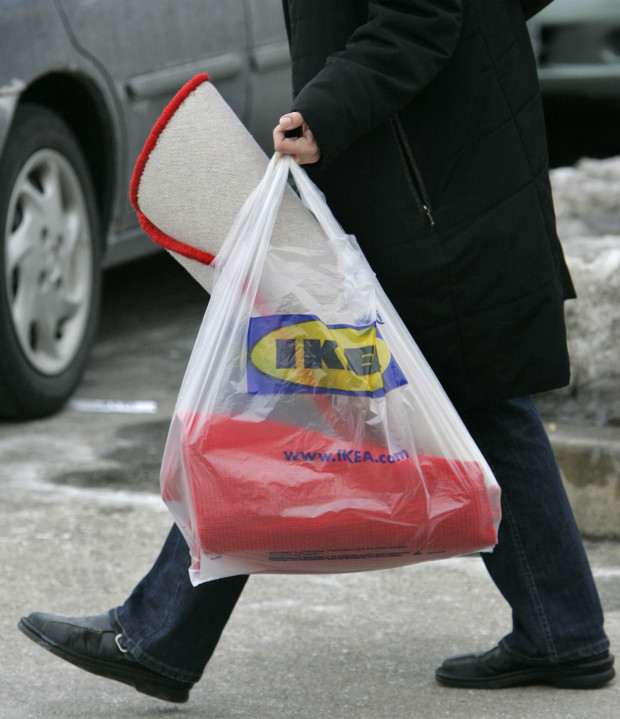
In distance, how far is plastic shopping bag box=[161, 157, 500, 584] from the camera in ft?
6.69

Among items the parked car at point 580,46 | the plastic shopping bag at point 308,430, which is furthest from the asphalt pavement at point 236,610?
the parked car at point 580,46

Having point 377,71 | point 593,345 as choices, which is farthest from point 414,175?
point 593,345

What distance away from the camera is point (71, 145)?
161 inches

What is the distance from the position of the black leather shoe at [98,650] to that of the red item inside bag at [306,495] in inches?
15.4

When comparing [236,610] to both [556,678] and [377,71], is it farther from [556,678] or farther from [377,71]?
[377,71]

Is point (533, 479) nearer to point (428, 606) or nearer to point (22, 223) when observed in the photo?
point (428, 606)

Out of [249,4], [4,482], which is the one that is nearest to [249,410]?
[4,482]

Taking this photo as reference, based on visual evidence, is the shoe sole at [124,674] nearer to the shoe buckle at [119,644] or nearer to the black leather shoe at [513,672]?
the shoe buckle at [119,644]

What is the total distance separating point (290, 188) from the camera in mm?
2156

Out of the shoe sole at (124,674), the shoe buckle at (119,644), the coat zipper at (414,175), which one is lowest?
the shoe sole at (124,674)

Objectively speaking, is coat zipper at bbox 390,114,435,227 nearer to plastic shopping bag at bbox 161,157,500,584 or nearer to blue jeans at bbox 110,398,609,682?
plastic shopping bag at bbox 161,157,500,584

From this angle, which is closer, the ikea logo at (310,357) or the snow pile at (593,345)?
the ikea logo at (310,357)

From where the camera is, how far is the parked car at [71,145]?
12.5ft

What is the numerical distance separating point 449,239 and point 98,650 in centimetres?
96
